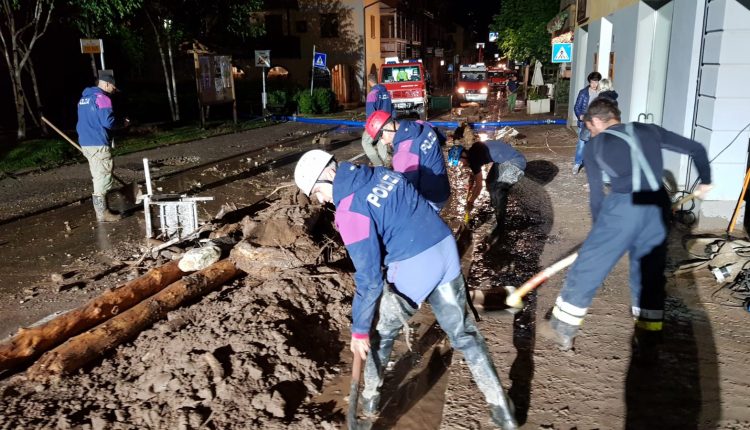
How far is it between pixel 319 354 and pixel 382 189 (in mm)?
1887

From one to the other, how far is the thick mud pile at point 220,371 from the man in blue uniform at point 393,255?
0.87 meters

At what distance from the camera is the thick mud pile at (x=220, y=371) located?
3.39 meters

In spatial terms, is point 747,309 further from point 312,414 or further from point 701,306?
point 312,414

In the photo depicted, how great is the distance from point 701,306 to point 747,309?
1.10 ft

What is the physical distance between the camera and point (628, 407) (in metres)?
3.44

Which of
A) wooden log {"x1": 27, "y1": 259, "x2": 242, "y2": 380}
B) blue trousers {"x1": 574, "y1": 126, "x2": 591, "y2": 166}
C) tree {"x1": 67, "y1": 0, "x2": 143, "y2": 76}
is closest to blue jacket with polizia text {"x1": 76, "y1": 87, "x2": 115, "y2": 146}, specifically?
wooden log {"x1": 27, "y1": 259, "x2": 242, "y2": 380}

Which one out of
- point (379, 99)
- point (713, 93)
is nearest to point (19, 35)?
point (379, 99)

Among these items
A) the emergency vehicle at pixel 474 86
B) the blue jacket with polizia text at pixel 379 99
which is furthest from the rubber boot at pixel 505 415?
the emergency vehicle at pixel 474 86

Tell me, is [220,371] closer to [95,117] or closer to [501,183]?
[501,183]

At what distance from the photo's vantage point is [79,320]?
14.1 ft

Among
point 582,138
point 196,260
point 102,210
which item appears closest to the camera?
point 196,260

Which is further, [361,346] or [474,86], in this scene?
[474,86]

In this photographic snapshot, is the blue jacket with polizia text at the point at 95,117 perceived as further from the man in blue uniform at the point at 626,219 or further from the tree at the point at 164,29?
the tree at the point at 164,29

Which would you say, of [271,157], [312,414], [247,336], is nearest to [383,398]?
[312,414]
